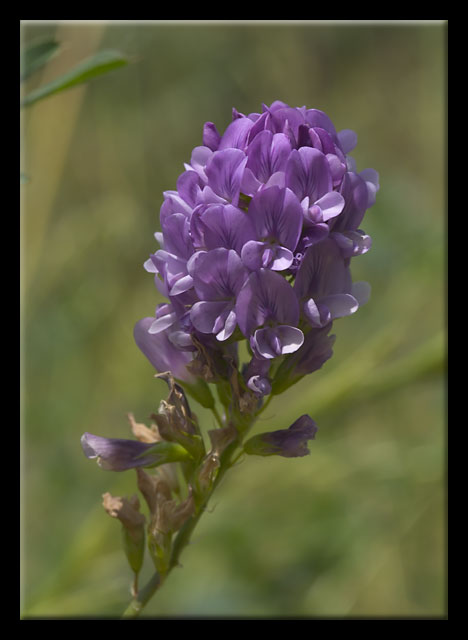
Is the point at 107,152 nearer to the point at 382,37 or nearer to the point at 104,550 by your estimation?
the point at 382,37

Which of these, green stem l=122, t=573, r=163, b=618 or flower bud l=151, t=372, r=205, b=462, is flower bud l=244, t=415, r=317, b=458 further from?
green stem l=122, t=573, r=163, b=618

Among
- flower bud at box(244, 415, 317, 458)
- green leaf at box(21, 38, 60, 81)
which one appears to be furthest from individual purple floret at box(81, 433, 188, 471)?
green leaf at box(21, 38, 60, 81)

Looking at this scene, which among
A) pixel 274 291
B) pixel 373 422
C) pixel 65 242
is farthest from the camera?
pixel 373 422

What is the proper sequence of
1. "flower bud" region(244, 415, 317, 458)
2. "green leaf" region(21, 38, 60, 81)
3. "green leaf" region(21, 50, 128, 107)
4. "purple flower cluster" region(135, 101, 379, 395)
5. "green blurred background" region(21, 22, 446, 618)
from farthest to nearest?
"green blurred background" region(21, 22, 446, 618), "green leaf" region(21, 38, 60, 81), "green leaf" region(21, 50, 128, 107), "flower bud" region(244, 415, 317, 458), "purple flower cluster" region(135, 101, 379, 395)

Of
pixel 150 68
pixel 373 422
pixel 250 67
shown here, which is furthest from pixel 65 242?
pixel 373 422

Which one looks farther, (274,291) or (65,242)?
(65,242)

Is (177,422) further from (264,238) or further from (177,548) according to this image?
(264,238)
